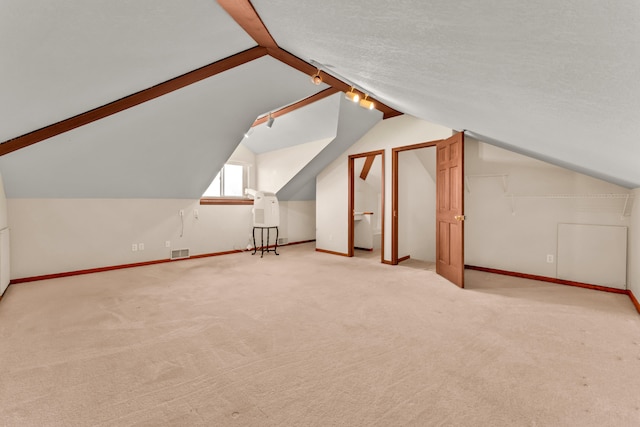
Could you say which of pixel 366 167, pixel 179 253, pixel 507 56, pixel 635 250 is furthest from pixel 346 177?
pixel 507 56

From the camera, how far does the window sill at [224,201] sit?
18.2 ft

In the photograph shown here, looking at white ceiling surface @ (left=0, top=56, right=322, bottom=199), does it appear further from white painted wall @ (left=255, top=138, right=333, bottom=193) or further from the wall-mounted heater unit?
white painted wall @ (left=255, top=138, right=333, bottom=193)

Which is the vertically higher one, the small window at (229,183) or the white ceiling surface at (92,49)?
the white ceiling surface at (92,49)

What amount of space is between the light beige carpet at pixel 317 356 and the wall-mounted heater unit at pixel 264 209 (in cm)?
234

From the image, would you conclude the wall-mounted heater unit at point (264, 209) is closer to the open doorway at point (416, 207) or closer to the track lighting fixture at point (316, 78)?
the open doorway at point (416, 207)

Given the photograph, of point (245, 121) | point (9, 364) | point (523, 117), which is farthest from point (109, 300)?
point (523, 117)

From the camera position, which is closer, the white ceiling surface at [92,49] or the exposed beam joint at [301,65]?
the white ceiling surface at [92,49]

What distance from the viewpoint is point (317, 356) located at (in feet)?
6.49

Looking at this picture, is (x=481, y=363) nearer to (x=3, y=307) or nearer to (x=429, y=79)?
(x=429, y=79)

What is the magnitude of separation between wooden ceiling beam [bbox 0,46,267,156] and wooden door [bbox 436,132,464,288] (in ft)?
8.60

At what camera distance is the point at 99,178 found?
4035mm

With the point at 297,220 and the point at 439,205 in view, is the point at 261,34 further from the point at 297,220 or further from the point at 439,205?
the point at 297,220

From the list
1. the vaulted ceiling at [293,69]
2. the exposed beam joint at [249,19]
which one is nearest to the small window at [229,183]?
the vaulted ceiling at [293,69]

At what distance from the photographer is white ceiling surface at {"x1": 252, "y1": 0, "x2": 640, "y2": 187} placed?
2.57ft
